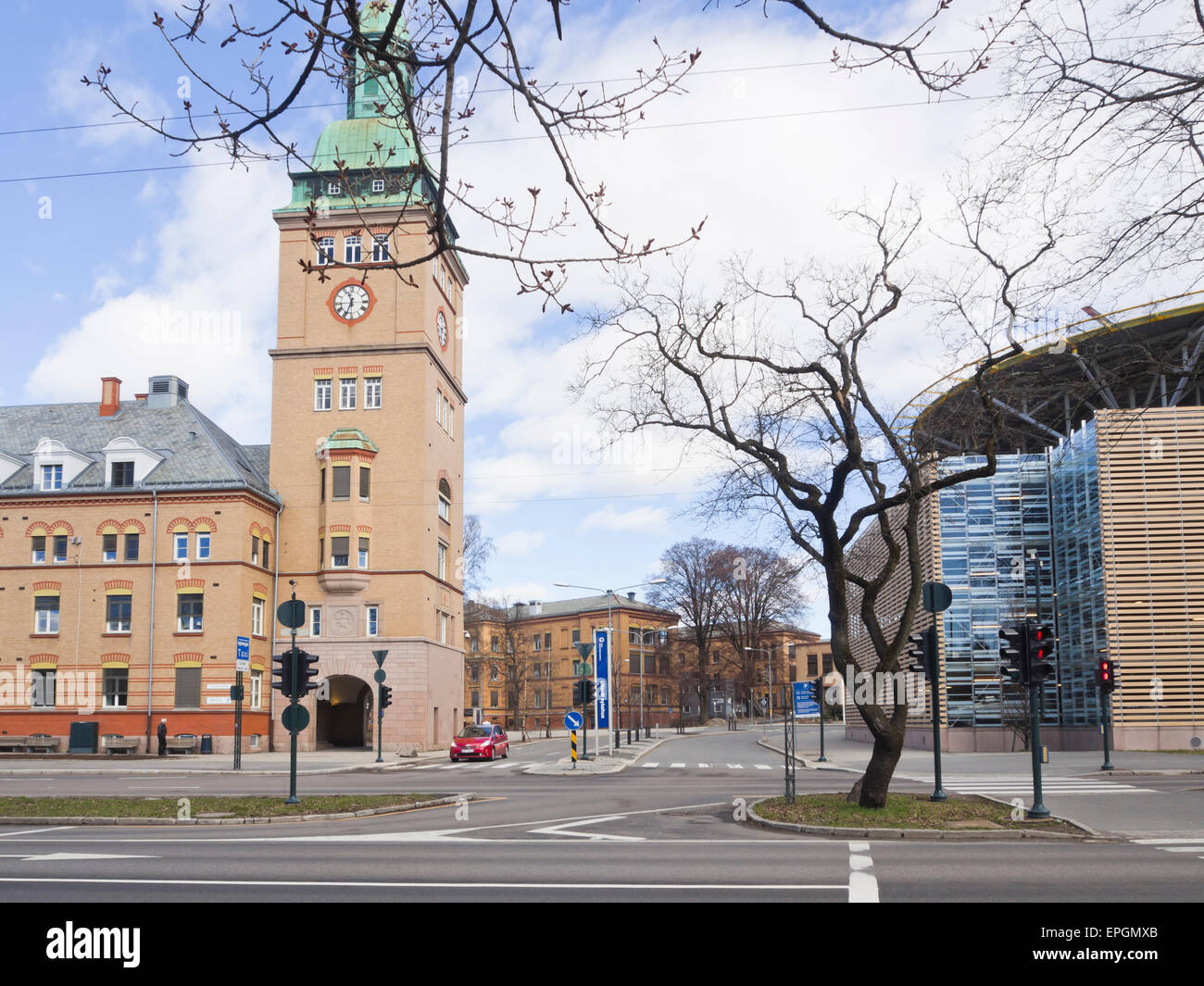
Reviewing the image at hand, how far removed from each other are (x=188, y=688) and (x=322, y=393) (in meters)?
14.8

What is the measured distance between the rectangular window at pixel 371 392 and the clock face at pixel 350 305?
2999mm

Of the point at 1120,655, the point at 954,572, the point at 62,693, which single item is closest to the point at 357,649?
the point at 62,693

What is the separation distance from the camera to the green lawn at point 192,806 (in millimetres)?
18141

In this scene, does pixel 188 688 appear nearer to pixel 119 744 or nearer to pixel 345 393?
pixel 119 744

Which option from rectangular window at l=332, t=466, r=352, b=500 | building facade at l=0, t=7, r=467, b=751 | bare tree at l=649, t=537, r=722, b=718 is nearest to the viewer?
building facade at l=0, t=7, r=467, b=751

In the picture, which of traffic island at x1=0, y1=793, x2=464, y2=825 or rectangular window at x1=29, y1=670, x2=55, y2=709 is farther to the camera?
rectangular window at x1=29, y1=670, x2=55, y2=709

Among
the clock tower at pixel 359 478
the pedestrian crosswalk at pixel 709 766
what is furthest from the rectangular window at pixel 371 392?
the pedestrian crosswalk at pixel 709 766

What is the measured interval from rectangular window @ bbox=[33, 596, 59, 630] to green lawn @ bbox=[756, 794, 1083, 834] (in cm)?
3946

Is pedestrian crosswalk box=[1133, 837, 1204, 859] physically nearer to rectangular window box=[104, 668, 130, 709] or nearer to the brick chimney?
rectangular window box=[104, 668, 130, 709]

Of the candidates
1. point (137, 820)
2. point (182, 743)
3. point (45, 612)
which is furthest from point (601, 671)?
point (45, 612)

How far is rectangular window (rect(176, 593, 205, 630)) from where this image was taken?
46.4 meters

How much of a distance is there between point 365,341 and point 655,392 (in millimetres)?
33432

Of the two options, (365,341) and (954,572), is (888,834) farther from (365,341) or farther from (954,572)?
(365,341)

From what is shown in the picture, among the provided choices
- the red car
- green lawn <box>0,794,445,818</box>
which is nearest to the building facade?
the red car
